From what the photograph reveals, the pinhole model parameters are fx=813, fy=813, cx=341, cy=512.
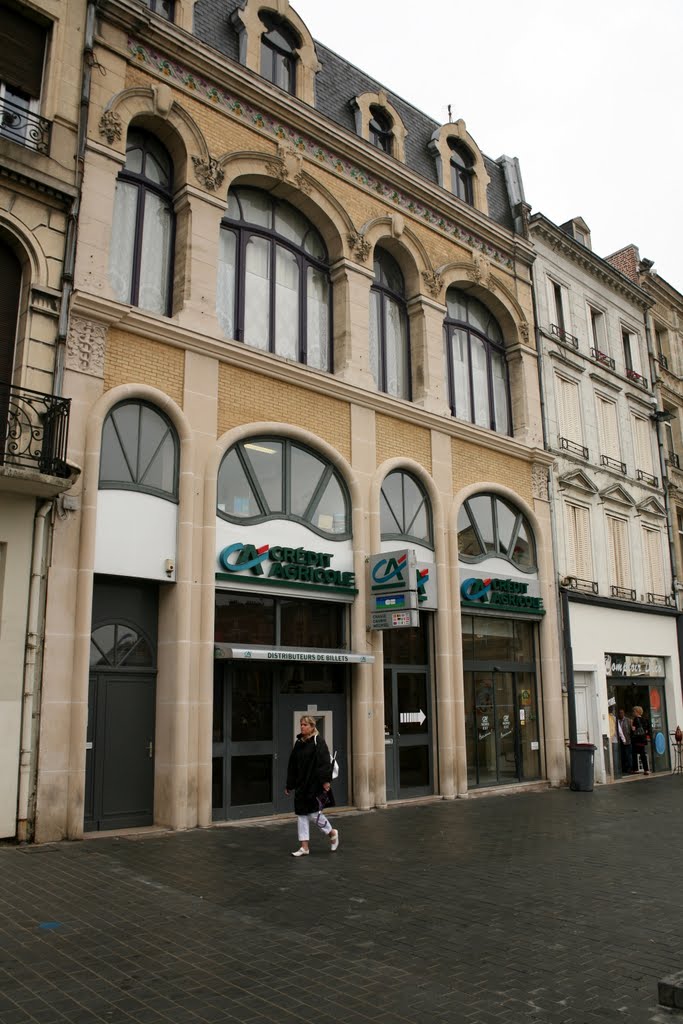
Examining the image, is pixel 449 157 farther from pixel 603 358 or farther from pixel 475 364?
pixel 603 358

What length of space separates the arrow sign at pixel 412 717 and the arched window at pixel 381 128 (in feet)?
42.3

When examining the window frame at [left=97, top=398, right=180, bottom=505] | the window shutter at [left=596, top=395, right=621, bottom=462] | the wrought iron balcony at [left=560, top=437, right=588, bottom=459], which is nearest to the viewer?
the window frame at [left=97, top=398, right=180, bottom=505]

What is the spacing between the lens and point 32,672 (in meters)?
11.1

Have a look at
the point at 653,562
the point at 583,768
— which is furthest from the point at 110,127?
the point at 653,562

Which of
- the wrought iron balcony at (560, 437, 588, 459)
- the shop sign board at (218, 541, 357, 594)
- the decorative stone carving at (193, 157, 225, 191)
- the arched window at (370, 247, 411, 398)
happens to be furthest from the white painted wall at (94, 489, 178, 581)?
the wrought iron balcony at (560, 437, 588, 459)

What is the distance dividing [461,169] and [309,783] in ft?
56.3

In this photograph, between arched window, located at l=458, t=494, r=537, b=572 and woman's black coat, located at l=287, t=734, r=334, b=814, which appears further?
arched window, located at l=458, t=494, r=537, b=572

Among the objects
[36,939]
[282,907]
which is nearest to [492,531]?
[282,907]

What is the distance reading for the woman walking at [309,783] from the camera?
34.1 feet

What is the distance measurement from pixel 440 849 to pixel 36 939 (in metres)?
5.93

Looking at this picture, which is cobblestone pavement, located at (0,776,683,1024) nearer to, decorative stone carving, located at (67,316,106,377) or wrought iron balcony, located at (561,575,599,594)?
decorative stone carving, located at (67,316,106,377)

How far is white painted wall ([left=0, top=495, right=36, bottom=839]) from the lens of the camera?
10.7 m

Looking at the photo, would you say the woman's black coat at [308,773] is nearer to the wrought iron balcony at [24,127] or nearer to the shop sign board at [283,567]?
the shop sign board at [283,567]

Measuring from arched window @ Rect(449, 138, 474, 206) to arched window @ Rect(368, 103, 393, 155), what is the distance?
2.40 metres
